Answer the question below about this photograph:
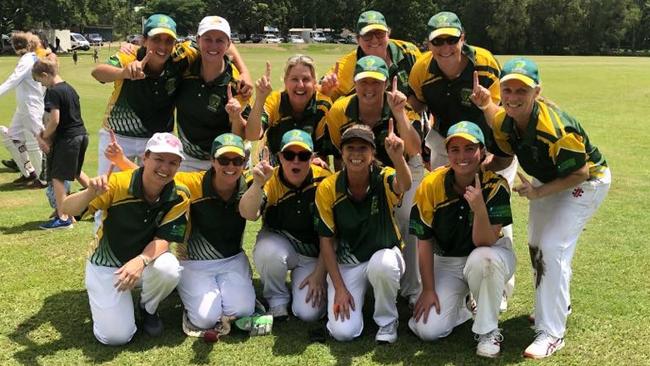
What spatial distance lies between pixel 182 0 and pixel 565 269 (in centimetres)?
13348

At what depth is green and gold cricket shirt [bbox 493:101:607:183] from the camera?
15.1 feet

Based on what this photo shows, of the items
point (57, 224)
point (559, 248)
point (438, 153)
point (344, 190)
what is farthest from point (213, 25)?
point (57, 224)

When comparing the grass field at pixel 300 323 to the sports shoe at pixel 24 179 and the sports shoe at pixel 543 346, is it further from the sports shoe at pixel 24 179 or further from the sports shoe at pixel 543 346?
the sports shoe at pixel 24 179

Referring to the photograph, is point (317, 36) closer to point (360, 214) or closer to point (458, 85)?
point (458, 85)

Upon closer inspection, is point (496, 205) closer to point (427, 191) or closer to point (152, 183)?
point (427, 191)

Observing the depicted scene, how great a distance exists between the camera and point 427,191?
5.11 meters

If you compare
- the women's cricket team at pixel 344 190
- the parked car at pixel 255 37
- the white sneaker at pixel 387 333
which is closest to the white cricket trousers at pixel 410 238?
the women's cricket team at pixel 344 190

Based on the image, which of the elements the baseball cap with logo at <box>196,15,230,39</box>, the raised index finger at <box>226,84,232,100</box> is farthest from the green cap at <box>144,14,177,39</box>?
the raised index finger at <box>226,84,232,100</box>

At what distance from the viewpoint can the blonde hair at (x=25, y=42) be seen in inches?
392

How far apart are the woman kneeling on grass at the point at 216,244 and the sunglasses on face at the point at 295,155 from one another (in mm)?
383

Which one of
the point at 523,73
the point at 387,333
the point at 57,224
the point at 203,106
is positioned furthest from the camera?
the point at 57,224

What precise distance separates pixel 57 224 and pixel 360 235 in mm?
5170

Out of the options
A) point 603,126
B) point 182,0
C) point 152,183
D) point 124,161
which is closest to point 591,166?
point 152,183

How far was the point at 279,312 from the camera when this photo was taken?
18.4 feet
